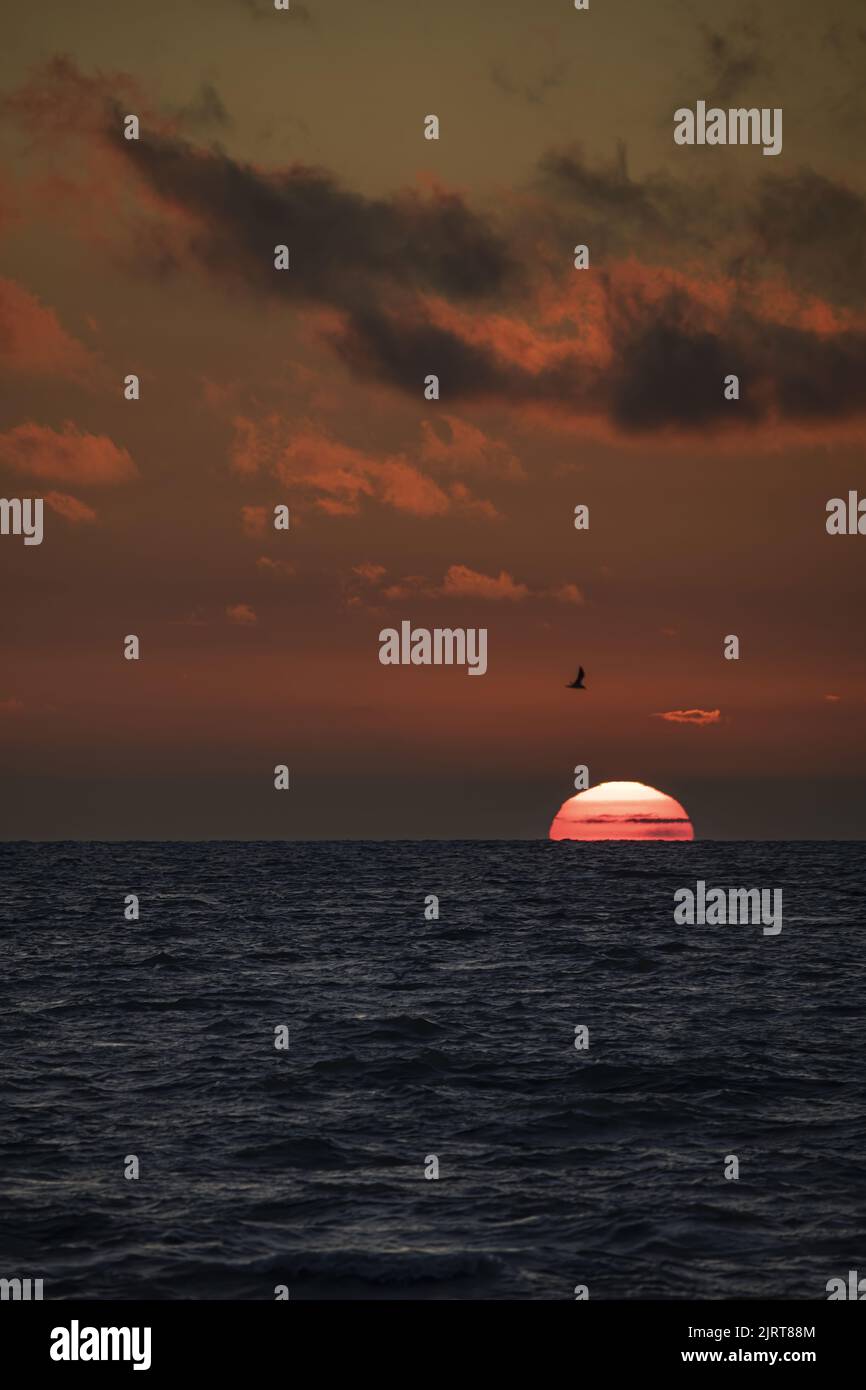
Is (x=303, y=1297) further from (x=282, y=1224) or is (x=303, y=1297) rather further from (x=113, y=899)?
(x=113, y=899)

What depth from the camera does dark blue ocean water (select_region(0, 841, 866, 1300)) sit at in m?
16.8

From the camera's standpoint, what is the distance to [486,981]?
4494cm

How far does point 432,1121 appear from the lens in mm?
23938

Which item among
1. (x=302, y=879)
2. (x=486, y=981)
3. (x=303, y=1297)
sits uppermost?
(x=302, y=879)

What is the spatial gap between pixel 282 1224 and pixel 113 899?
2981 inches

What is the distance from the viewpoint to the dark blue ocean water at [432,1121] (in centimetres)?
1678

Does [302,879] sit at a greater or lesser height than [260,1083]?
greater
